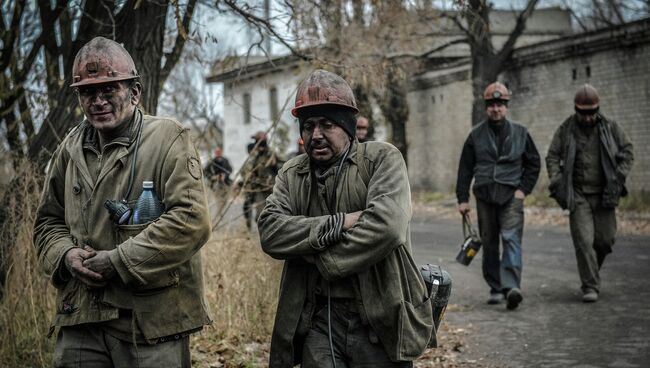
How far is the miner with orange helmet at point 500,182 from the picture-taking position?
29.2ft

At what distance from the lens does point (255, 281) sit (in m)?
7.23

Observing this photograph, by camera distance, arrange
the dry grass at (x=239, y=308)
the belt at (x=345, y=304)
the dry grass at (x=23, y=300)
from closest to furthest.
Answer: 1. the belt at (x=345, y=304)
2. the dry grass at (x=23, y=300)
3. the dry grass at (x=239, y=308)

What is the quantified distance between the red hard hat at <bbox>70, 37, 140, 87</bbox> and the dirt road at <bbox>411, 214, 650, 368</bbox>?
407 cm

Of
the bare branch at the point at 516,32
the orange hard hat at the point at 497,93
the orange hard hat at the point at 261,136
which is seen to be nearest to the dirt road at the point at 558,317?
the orange hard hat at the point at 497,93

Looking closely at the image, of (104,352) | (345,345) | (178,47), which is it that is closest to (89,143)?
A: (104,352)

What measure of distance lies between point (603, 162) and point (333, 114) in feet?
19.3

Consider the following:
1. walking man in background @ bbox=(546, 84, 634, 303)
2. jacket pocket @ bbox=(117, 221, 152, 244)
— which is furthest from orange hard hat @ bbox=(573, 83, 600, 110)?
jacket pocket @ bbox=(117, 221, 152, 244)

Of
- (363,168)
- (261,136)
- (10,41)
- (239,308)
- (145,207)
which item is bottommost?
(239,308)

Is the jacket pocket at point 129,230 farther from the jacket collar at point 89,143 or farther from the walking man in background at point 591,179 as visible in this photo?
the walking man in background at point 591,179

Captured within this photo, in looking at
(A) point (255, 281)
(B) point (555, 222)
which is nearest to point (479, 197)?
(A) point (255, 281)

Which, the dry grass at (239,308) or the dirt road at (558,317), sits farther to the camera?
the dirt road at (558,317)

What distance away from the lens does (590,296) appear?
8.96 meters

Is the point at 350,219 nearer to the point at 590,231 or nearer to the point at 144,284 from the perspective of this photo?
the point at 144,284

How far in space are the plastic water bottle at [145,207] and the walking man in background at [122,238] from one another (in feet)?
0.10
